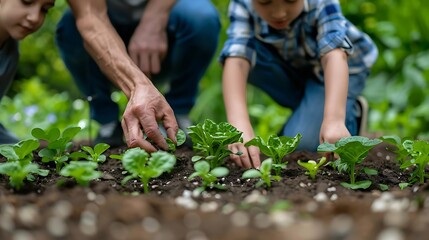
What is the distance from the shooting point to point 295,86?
279 cm

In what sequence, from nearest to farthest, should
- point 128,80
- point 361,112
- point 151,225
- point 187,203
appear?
point 151,225
point 187,203
point 128,80
point 361,112

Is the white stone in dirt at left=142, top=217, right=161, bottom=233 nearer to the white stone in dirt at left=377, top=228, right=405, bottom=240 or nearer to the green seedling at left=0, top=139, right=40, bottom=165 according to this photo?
the white stone in dirt at left=377, top=228, right=405, bottom=240

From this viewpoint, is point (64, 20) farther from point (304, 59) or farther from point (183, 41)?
point (304, 59)

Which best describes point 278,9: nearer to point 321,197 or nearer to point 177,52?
point 177,52

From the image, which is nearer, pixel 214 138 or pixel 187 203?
Result: pixel 187 203

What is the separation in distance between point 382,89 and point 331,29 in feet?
6.30

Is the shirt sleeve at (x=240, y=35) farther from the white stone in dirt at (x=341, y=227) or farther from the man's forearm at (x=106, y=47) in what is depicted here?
the white stone in dirt at (x=341, y=227)

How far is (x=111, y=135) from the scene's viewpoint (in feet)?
9.15

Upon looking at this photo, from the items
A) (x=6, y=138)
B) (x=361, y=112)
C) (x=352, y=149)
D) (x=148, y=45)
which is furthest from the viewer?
(x=361, y=112)

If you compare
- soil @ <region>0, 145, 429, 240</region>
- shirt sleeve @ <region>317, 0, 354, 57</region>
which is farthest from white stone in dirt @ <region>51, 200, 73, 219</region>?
shirt sleeve @ <region>317, 0, 354, 57</region>

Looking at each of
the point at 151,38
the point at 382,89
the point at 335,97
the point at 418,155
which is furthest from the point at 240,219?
the point at 382,89

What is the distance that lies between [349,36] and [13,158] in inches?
53.6

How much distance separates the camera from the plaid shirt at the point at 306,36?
2.32 m

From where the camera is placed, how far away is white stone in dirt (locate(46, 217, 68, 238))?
1.10 metres
